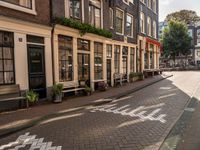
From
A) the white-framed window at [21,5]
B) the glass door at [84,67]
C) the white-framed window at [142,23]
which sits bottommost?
the glass door at [84,67]

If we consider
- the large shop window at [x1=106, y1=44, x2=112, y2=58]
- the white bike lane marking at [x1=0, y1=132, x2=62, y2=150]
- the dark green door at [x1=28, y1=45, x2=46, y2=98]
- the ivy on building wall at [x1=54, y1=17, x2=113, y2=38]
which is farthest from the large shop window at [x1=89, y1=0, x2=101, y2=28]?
the white bike lane marking at [x1=0, y1=132, x2=62, y2=150]

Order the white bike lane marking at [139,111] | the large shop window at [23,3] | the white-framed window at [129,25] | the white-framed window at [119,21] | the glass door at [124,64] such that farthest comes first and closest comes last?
the white-framed window at [129,25], the glass door at [124,64], the white-framed window at [119,21], the large shop window at [23,3], the white bike lane marking at [139,111]

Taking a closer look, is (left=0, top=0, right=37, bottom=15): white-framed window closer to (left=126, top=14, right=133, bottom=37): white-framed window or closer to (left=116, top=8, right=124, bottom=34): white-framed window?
(left=116, top=8, right=124, bottom=34): white-framed window

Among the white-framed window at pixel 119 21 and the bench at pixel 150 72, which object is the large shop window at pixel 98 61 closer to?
the white-framed window at pixel 119 21

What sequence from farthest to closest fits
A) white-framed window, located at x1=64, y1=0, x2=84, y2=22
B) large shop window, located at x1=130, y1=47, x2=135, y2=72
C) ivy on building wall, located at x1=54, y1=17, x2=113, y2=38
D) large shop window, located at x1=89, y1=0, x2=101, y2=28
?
large shop window, located at x1=130, y1=47, x2=135, y2=72 < large shop window, located at x1=89, y1=0, x2=101, y2=28 < white-framed window, located at x1=64, y1=0, x2=84, y2=22 < ivy on building wall, located at x1=54, y1=17, x2=113, y2=38

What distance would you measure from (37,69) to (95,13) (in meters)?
6.79

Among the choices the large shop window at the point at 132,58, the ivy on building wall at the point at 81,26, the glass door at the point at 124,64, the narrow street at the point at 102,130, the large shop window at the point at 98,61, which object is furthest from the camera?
the large shop window at the point at 132,58

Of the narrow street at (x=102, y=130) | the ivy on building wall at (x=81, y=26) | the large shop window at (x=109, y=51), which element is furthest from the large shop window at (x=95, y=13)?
the narrow street at (x=102, y=130)

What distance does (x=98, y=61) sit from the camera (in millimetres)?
16156

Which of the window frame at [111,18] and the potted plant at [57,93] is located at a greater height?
the window frame at [111,18]

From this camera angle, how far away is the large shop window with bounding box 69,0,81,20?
43.8 feet

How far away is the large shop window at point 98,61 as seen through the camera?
51.5 feet

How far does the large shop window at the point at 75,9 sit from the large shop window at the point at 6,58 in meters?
4.74

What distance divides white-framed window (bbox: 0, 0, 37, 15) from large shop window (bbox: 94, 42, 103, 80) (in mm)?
5942
